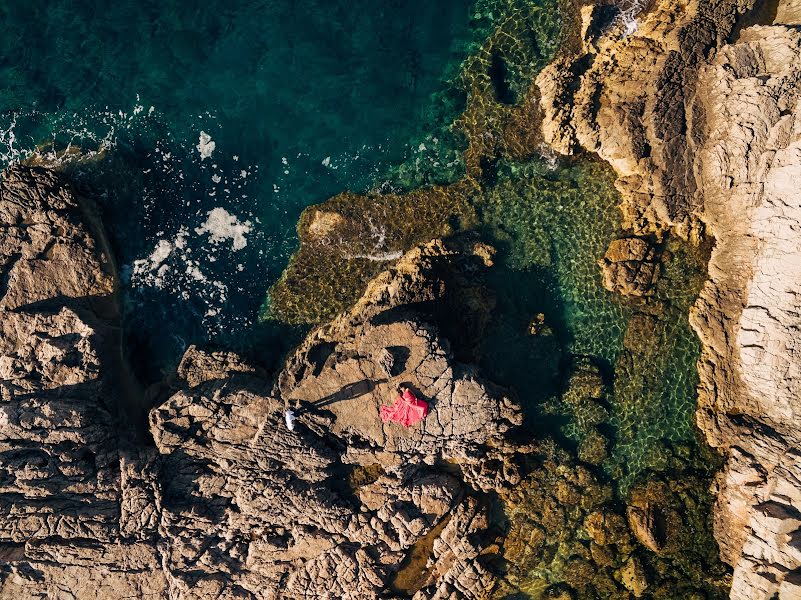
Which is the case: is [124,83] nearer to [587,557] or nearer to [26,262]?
[26,262]

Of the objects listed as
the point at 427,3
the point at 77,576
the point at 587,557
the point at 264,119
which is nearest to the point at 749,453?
the point at 587,557

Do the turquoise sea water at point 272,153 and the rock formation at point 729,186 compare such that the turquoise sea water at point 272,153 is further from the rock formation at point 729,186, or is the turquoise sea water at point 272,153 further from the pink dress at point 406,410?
the pink dress at point 406,410

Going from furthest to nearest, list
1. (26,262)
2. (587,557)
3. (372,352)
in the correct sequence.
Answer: (587,557), (26,262), (372,352)

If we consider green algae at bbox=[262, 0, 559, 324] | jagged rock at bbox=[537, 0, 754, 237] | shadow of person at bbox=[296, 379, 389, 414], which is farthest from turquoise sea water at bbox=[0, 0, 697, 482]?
shadow of person at bbox=[296, 379, 389, 414]

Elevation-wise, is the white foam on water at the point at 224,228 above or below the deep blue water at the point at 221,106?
below

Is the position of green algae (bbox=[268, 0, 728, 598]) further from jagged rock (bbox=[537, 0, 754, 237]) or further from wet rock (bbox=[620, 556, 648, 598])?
jagged rock (bbox=[537, 0, 754, 237])

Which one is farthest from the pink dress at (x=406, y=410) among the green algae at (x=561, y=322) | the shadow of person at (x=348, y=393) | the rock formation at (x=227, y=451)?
the green algae at (x=561, y=322)

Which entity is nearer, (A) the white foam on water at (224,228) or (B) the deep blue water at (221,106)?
(B) the deep blue water at (221,106)
